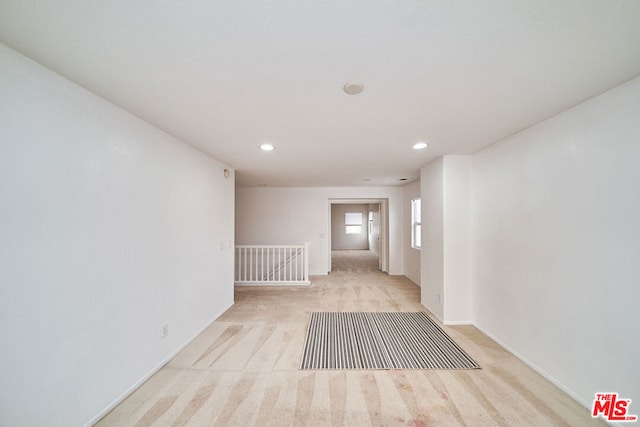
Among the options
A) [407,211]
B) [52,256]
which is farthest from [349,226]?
[52,256]

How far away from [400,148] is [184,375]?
3246 millimetres

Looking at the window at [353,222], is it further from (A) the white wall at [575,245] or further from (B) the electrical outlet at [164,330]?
(B) the electrical outlet at [164,330]

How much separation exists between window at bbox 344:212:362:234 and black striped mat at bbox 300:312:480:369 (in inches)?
327

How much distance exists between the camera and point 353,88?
1492mm

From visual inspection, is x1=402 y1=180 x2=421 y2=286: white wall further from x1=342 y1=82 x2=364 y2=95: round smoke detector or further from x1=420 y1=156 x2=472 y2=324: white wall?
x1=342 y1=82 x2=364 y2=95: round smoke detector

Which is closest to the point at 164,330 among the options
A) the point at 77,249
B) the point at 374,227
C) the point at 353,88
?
the point at 77,249

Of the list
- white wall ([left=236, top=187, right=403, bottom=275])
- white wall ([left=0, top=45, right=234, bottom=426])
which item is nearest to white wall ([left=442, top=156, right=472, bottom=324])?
white wall ([left=236, top=187, right=403, bottom=275])

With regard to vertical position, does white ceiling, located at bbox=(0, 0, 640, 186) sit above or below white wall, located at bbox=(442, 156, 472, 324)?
above

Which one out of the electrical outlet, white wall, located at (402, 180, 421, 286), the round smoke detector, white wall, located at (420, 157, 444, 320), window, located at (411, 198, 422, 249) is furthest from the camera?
window, located at (411, 198, 422, 249)

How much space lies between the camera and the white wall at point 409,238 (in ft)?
17.2

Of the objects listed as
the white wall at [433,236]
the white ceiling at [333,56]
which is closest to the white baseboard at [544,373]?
the white wall at [433,236]

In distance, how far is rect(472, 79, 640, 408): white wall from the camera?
1.50m

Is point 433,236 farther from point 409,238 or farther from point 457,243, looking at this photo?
point 409,238

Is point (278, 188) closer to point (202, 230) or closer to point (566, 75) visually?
point (202, 230)
